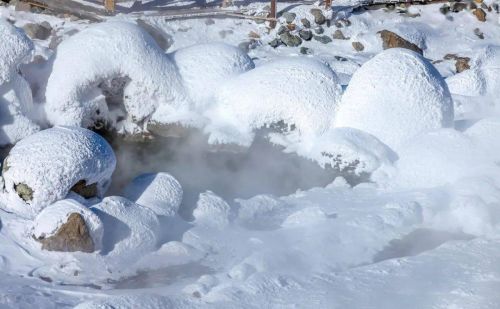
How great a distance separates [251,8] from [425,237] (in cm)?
665

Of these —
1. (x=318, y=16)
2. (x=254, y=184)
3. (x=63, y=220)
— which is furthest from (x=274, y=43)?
(x=63, y=220)

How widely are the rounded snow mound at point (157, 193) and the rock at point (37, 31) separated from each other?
428 cm

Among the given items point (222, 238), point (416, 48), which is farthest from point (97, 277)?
point (416, 48)

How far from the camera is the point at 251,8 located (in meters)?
13.2

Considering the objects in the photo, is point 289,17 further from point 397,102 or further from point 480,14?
point 397,102

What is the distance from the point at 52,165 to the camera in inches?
282

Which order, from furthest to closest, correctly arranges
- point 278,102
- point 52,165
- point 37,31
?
1. point 37,31
2. point 278,102
3. point 52,165

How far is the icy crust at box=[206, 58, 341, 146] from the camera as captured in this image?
9102 millimetres

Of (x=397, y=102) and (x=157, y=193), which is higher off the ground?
(x=397, y=102)

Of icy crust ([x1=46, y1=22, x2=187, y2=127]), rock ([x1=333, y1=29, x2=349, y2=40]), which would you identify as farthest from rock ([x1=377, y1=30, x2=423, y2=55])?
icy crust ([x1=46, y1=22, x2=187, y2=127])

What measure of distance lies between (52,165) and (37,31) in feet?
15.2

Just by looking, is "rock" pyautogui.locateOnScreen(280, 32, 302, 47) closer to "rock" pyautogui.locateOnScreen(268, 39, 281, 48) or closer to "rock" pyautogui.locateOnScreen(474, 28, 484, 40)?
"rock" pyautogui.locateOnScreen(268, 39, 281, 48)

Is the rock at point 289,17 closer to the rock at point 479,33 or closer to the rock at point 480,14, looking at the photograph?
the rock at point 479,33

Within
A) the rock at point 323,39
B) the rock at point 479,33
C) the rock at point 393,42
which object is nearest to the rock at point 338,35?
the rock at point 323,39
